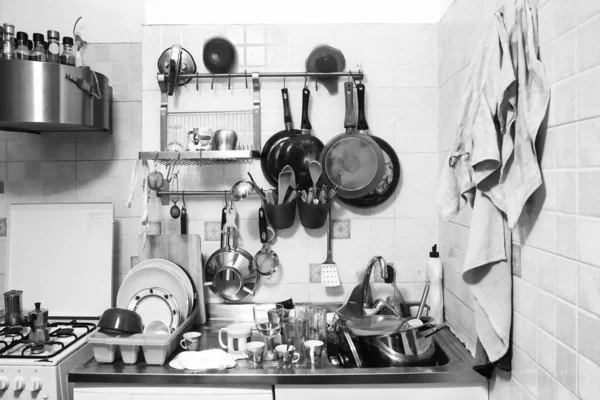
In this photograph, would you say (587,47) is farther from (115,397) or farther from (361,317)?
(115,397)

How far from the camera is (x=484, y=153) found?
117cm

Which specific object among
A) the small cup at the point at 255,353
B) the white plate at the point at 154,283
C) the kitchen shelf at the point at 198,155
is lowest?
the small cup at the point at 255,353

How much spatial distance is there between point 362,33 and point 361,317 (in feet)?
3.66

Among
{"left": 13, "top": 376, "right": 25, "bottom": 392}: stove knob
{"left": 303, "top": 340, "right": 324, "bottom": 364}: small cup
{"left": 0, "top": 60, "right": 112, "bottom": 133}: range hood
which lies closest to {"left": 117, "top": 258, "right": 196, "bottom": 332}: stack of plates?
{"left": 13, "top": 376, "right": 25, "bottom": 392}: stove knob

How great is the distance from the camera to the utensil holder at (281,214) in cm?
186

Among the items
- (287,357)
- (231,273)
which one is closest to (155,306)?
(231,273)

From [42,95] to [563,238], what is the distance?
169 cm

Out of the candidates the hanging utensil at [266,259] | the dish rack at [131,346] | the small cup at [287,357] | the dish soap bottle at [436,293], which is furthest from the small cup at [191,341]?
the dish soap bottle at [436,293]

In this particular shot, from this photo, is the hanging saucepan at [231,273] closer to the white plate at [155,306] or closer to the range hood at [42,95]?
the white plate at [155,306]

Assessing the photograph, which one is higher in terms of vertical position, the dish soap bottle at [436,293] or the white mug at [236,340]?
the dish soap bottle at [436,293]

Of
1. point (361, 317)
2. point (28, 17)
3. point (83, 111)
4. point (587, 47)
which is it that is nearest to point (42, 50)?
point (83, 111)

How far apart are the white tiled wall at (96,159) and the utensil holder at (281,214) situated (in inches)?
23.9

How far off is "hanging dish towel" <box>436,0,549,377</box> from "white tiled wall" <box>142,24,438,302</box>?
2.17 ft

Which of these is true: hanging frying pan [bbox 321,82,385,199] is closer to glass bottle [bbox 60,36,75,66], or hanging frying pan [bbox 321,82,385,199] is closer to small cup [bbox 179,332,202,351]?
small cup [bbox 179,332,202,351]
